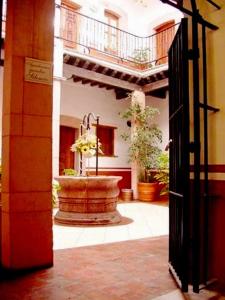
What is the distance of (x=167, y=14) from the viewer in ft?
37.1

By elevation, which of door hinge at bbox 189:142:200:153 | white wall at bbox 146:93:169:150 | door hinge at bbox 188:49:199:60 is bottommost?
door hinge at bbox 189:142:200:153

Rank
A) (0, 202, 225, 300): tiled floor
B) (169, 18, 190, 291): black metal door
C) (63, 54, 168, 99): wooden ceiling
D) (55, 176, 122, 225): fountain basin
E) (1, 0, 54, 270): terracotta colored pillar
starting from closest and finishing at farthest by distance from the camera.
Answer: (0, 202, 225, 300): tiled floor, (169, 18, 190, 291): black metal door, (1, 0, 54, 270): terracotta colored pillar, (55, 176, 122, 225): fountain basin, (63, 54, 168, 99): wooden ceiling

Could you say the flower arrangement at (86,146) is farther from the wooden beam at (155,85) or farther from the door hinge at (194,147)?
the wooden beam at (155,85)

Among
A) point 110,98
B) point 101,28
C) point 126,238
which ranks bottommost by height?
point 126,238

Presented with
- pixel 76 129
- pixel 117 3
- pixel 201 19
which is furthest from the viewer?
pixel 117 3

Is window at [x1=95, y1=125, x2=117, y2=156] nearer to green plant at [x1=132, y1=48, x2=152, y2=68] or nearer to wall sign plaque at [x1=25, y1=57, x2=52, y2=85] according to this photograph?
green plant at [x1=132, y1=48, x2=152, y2=68]

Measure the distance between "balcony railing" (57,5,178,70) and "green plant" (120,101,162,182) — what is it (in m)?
1.64

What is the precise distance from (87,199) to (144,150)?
4685mm

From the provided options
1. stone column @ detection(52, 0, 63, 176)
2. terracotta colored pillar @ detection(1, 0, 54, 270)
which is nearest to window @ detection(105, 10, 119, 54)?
stone column @ detection(52, 0, 63, 176)

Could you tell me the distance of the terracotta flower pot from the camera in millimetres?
9648

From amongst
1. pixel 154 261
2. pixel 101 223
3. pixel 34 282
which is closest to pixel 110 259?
pixel 154 261

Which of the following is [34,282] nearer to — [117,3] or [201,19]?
[201,19]

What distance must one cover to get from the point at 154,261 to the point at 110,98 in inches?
339

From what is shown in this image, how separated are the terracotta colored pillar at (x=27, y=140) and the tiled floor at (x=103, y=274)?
268 mm
